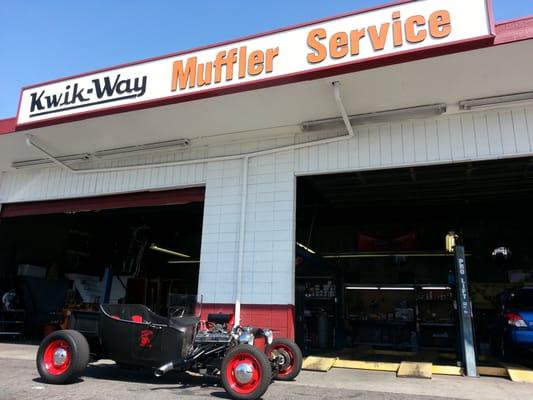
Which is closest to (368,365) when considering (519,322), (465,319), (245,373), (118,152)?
(465,319)

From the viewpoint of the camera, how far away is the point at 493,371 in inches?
305

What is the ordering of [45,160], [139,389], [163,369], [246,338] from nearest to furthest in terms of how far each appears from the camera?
[163,369] < [139,389] < [246,338] < [45,160]

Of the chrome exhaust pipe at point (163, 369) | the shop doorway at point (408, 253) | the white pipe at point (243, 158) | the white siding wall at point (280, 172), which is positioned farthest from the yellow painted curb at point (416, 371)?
the chrome exhaust pipe at point (163, 369)

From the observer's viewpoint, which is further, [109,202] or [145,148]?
[109,202]

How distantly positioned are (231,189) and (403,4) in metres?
4.88

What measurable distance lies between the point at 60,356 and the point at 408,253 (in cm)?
1186

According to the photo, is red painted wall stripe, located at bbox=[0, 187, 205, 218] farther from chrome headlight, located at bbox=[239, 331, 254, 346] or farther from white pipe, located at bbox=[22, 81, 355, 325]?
chrome headlight, located at bbox=[239, 331, 254, 346]

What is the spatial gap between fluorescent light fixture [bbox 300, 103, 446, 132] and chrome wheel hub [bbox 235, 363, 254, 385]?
513cm

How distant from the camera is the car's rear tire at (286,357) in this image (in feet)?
22.3

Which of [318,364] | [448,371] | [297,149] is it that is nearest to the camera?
[448,371]

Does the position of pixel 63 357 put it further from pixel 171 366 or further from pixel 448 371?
pixel 448 371

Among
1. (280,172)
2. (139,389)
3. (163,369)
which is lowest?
(139,389)

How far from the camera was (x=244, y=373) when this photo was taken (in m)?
5.45

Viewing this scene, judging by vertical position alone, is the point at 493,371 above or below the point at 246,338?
below
